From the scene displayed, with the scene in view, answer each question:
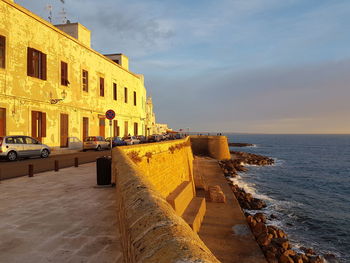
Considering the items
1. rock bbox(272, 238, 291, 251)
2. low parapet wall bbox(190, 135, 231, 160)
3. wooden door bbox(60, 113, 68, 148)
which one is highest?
wooden door bbox(60, 113, 68, 148)

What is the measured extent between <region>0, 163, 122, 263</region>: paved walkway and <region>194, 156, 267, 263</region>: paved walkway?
19.3 ft


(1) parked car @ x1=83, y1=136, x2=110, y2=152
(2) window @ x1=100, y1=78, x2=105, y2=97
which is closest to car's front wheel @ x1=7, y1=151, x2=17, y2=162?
(1) parked car @ x1=83, y1=136, x2=110, y2=152

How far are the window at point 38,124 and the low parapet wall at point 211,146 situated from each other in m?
29.3

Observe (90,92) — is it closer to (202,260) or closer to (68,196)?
(68,196)

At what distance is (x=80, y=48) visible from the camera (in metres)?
25.2

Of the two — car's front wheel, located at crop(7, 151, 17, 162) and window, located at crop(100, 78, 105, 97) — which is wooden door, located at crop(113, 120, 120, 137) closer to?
window, located at crop(100, 78, 105, 97)

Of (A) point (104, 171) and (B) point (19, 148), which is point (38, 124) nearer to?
(B) point (19, 148)

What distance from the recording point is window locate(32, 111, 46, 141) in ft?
63.7

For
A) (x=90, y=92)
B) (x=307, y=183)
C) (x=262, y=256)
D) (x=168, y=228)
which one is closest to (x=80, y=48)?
(x=90, y=92)

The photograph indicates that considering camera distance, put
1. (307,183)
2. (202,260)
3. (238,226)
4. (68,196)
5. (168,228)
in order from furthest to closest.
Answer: (307,183) → (238,226) → (68,196) → (168,228) → (202,260)

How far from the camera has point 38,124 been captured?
19984mm

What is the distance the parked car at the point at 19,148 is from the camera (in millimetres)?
14773

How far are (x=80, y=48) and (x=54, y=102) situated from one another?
23.8 ft

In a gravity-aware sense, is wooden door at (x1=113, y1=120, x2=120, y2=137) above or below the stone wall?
above
